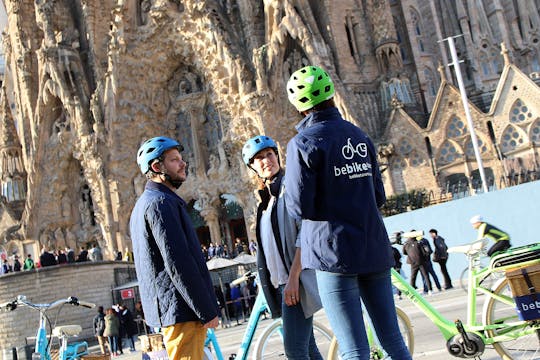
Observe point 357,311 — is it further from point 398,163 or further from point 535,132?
point 398,163

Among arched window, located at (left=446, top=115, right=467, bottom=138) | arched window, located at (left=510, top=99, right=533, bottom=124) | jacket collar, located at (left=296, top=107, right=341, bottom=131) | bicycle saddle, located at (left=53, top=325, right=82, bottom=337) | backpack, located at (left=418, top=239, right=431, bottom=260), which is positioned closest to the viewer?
jacket collar, located at (left=296, top=107, right=341, bottom=131)

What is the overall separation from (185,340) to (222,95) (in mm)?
24413

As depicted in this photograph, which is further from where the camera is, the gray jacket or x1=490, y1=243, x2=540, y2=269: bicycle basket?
x1=490, y1=243, x2=540, y2=269: bicycle basket

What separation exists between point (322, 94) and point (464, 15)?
116ft

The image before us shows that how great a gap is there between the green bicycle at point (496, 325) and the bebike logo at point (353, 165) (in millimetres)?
1383

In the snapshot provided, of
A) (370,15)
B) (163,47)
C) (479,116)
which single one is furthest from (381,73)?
(163,47)

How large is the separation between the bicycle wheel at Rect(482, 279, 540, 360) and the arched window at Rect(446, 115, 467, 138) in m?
19.8

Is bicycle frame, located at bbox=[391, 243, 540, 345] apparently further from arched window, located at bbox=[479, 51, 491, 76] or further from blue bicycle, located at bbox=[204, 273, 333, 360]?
arched window, located at bbox=[479, 51, 491, 76]

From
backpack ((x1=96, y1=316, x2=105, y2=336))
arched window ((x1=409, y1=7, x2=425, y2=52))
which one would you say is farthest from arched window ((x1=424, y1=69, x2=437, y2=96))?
backpack ((x1=96, y1=316, x2=105, y2=336))

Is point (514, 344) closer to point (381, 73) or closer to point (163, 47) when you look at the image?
point (381, 73)

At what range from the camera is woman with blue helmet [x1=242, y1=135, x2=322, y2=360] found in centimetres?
331

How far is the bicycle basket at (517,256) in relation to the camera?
3.66 metres

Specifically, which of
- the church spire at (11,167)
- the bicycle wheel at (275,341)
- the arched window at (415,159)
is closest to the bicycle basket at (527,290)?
the bicycle wheel at (275,341)

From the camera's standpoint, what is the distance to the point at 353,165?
276 centimetres
